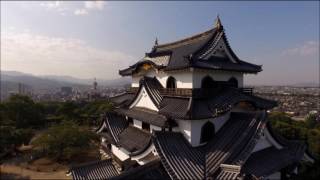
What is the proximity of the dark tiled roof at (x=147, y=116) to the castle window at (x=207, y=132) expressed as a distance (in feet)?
6.19

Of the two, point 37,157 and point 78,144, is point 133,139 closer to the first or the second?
point 78,144

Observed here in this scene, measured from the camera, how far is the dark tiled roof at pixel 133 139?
13985 millimetres

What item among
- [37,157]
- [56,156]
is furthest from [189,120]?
[37,157]

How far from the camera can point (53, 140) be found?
28109 mm

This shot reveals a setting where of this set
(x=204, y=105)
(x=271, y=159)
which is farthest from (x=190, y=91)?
(x=271, y=159)

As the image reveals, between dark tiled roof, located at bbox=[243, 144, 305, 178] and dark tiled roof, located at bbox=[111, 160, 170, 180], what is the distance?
11.3 ft

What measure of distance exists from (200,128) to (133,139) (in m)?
4.72

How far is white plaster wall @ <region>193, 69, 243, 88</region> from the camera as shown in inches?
505

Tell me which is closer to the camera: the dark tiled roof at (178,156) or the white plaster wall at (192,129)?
the dark tiled roof at (178,156)

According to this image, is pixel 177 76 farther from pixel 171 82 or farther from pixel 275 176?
pixel 275 176

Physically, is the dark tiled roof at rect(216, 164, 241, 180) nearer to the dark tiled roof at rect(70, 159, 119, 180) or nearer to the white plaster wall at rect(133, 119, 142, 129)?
the white plaster wall at rect(133, 119, 142, 129)

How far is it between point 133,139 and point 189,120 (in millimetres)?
4718

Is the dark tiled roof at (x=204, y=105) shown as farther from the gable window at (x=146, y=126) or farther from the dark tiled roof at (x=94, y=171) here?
the dark tiled roof at (x=94, y=171)

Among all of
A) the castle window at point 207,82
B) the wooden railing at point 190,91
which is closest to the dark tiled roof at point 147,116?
the wooden railing at point 190,91
